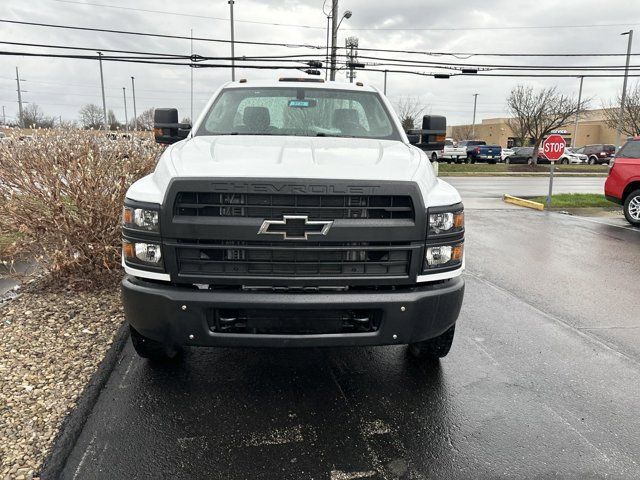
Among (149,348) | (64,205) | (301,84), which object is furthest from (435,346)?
(64,205)

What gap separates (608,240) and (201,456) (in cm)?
913

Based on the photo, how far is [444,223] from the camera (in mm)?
2951

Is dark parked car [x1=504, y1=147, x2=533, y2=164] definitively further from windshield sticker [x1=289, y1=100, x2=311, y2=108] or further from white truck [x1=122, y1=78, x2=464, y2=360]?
white truck [x1=122, y1=78, x2=464, y2=360]

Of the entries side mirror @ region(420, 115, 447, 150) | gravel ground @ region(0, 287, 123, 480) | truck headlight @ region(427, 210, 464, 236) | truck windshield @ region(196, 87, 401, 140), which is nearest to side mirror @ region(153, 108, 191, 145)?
truck windshield @ region(196, 87, 401, 140)

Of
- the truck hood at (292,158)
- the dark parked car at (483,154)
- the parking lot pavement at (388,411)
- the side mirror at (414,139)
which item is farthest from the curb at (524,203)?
the dark parked car at (483,154)

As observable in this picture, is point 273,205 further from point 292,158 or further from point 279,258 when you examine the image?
point 292,158

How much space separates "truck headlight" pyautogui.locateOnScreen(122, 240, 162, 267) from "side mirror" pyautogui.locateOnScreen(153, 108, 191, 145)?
185 centimetres

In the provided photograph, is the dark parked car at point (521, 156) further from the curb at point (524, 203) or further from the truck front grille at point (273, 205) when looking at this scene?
the truck front grille at point (273, 205)

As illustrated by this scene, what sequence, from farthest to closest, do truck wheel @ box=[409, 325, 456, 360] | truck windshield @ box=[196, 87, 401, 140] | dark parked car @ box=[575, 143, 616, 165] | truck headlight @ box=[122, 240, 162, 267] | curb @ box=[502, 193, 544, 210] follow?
dark parked car @ box=[575, 143, 616, 165] < curb @ box=[502, 193, 544, 210] < truck windshield @ box=[196, 87, 401, 140] < truck wheel @ box=[409, 325, 456, 360] < truck headlight @ box=[122, 240, 162, 267]

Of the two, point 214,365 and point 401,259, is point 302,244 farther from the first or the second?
point 214,365

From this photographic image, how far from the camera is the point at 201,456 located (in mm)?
2658

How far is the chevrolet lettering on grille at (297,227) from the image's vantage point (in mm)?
2738

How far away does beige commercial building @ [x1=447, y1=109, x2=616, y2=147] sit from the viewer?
70.1 m

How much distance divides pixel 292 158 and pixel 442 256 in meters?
Result: 1.10
